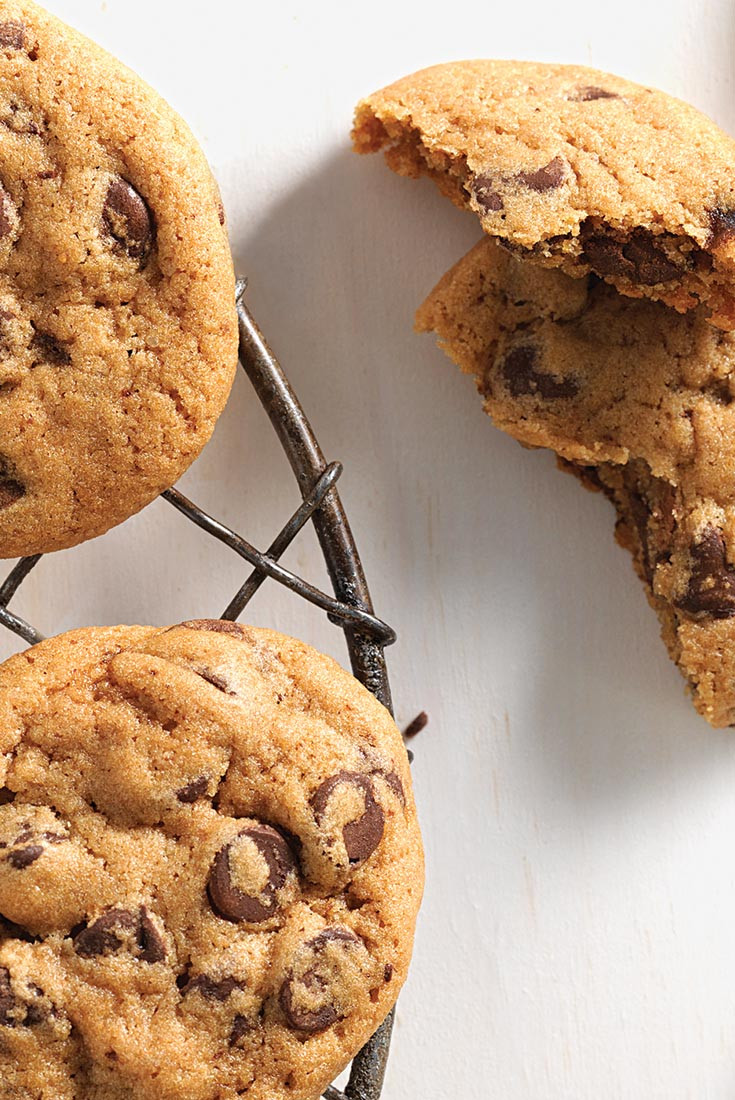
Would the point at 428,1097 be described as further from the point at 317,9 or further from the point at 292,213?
the point at 317,9

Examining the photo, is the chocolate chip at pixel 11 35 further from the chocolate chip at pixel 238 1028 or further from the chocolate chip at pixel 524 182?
the chocolate chip at pixel 238 1028

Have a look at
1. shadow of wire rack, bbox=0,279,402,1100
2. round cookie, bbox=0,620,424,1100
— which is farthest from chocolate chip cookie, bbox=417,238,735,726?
round cookie, bbox=0,620,424,1100

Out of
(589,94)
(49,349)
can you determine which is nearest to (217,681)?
(49,349)

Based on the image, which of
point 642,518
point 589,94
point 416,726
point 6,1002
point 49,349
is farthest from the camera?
point 416,726

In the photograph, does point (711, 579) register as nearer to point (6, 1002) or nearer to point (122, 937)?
point (122, 937)

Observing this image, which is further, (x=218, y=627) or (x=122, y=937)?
(x=218, y=627)

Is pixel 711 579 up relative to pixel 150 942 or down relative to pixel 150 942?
up

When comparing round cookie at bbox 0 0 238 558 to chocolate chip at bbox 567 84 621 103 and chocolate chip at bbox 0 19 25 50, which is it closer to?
chocolate chip at bbox 0 19 25 50

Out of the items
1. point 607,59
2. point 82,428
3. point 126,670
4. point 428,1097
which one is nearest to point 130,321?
point 82,428

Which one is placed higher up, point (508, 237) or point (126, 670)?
point (508, 237)
